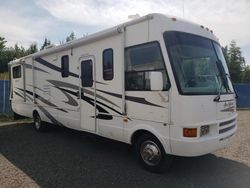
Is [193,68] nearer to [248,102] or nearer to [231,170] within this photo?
[231,170]

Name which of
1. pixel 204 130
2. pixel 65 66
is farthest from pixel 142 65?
pixel 65 66

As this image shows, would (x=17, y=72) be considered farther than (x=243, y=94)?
No

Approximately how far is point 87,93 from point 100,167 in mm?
2027

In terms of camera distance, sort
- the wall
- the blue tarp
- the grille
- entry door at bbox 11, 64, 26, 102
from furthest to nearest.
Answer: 1. the wall
2. the blue tarp
3. entry door at bbox 11, 64, 26, 102
4. the grille

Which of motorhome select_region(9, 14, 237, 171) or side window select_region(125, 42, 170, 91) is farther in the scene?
side window select_region(125, 42, 170, 91)

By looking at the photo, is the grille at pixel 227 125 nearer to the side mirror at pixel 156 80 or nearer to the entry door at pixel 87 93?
the side mirror at pixel 156 80

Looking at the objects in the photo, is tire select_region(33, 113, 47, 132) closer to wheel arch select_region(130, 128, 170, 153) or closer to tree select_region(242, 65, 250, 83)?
wheel arch select_region(130, 128, 170, 153)

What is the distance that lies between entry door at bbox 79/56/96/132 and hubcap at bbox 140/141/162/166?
1.72m

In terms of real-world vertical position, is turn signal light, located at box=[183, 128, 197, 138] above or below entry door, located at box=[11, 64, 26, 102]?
below

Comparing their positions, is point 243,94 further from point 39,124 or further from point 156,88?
point 156,88

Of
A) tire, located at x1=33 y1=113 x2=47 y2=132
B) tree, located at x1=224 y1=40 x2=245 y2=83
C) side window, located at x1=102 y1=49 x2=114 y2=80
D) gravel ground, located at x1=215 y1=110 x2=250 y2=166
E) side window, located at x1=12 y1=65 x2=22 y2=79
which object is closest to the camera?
side window, located at x1=102 y1=49 x2=114 y2=80

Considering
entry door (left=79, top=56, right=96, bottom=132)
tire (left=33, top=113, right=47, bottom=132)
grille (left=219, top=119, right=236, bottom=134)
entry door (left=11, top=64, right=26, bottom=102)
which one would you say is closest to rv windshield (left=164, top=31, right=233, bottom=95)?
grille (left=219, top=119, right=236, bottom=134)

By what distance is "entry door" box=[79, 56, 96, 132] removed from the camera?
21.4ft

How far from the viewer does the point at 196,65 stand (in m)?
4.91
